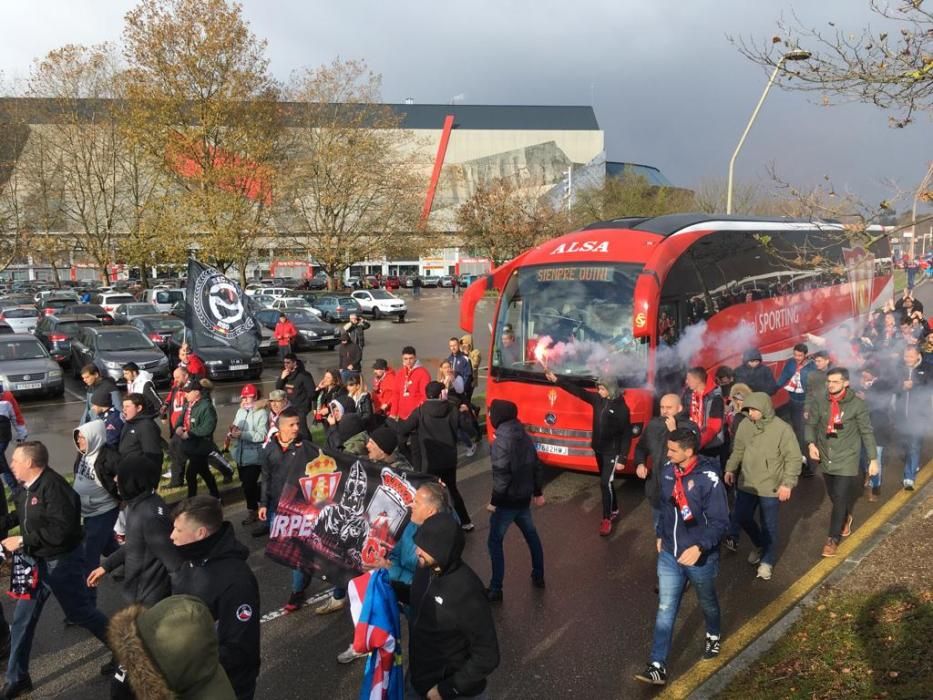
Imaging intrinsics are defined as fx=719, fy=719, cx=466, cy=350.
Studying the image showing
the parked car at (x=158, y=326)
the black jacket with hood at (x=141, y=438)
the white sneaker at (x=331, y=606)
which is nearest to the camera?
the white sneaker at (x=331, y=606)

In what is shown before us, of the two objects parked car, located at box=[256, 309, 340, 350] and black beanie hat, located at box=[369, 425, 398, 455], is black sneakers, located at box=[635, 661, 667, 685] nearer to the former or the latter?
black beanie hat, located at box=[369, 425, 398, 455]

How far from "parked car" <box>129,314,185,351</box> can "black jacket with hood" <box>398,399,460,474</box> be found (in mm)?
16364

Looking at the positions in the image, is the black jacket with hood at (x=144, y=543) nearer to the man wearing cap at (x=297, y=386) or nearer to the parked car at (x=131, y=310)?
the man wearing cap at (x=297, y=386)

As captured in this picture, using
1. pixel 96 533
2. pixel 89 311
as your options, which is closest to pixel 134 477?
pixel 96 533

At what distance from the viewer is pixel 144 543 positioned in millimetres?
4625

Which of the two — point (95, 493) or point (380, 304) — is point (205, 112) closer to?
point (380, 304)

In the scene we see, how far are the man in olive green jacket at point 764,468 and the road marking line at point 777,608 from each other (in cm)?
37

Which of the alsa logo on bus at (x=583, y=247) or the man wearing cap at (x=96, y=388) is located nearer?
the man wearing cap at (x=96, y=388)

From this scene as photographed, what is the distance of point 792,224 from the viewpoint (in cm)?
1425

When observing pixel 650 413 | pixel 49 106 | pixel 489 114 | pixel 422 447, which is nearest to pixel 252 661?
pixel 422 447

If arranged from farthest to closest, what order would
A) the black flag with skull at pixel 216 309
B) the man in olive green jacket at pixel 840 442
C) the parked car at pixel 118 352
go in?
the parked car at pixel 118 352, the black flag with skull at pixel 216 309, the man in olive green jacket at pixel 840 442

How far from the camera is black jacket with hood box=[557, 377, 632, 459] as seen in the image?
7641 millimetres

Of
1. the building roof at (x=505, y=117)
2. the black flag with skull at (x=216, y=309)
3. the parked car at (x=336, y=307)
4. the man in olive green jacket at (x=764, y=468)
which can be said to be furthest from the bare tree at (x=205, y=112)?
the building roof at (x=505, y=117)

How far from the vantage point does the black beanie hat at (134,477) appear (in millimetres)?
4734
